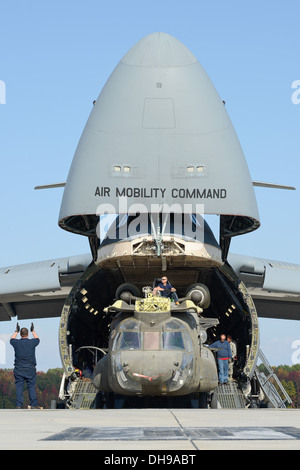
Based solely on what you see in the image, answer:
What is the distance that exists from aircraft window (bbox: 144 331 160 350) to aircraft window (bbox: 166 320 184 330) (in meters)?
0.29

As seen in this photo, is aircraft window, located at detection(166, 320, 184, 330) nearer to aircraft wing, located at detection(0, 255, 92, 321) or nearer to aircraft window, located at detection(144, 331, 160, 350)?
aircraft window, located at detection(144, 331, 160, 350)

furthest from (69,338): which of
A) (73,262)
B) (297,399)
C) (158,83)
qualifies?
(297,399)

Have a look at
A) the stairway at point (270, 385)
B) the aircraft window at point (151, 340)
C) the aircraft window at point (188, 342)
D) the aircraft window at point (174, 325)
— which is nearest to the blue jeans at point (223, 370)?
the aircraft window at point (188, 342)

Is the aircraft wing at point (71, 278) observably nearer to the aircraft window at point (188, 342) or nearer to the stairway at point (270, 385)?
the stairway at point (270, 385)

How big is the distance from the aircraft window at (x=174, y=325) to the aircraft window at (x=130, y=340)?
597mm

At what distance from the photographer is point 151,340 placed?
45.4 ft

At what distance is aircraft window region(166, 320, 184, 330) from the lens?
14.1 metres

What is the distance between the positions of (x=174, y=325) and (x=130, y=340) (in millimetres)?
874

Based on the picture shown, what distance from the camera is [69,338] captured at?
1822 centimetres

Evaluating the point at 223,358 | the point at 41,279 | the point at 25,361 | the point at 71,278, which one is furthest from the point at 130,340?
the point at 41,279

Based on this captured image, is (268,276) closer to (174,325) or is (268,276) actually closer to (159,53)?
(174,325)

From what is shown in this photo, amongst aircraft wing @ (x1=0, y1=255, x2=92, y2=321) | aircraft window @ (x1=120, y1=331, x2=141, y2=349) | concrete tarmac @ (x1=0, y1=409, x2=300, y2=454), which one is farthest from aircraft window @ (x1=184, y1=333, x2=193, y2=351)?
concrete tarmac @ (x1=0, y1=409, x2=300, y2=454)

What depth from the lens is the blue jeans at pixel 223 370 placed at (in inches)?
670

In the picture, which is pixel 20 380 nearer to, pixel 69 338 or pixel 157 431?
pixel 69 338
